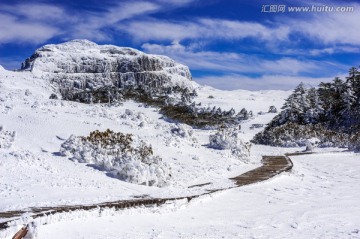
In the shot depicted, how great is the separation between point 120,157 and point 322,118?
28572mm

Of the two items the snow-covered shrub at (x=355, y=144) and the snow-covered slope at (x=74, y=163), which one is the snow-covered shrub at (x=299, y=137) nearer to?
the snow-covered shrub at (x=355, y=144)

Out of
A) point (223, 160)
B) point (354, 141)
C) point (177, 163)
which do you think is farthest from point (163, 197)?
point (354, 141)

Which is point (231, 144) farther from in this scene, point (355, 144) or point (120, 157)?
point (355, 144)

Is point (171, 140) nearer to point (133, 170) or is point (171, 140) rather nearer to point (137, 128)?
point (137, 128)

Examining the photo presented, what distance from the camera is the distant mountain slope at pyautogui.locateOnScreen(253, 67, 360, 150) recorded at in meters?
30.5

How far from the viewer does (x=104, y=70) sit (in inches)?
3671

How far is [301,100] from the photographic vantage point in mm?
39125

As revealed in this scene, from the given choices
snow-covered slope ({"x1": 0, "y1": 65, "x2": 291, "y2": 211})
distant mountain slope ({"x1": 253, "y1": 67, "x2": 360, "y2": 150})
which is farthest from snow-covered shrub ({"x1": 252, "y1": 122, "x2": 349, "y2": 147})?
snow-covered slope ({"x1": 0, "y1": 65, "x2": 291, "y2": 211})

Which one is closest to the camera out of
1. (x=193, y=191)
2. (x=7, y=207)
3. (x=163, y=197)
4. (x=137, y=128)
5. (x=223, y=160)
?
(x=7, y=207)

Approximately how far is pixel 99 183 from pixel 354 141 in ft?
68.9

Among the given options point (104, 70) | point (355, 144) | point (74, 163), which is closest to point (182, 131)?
point (74, 163)

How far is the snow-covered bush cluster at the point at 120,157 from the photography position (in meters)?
12.1

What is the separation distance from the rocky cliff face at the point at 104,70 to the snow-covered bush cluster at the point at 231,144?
63.7m

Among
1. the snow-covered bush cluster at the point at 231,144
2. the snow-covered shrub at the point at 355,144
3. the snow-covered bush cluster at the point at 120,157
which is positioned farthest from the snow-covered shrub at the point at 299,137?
the snow-covered bush cluster at the point at 120,157
